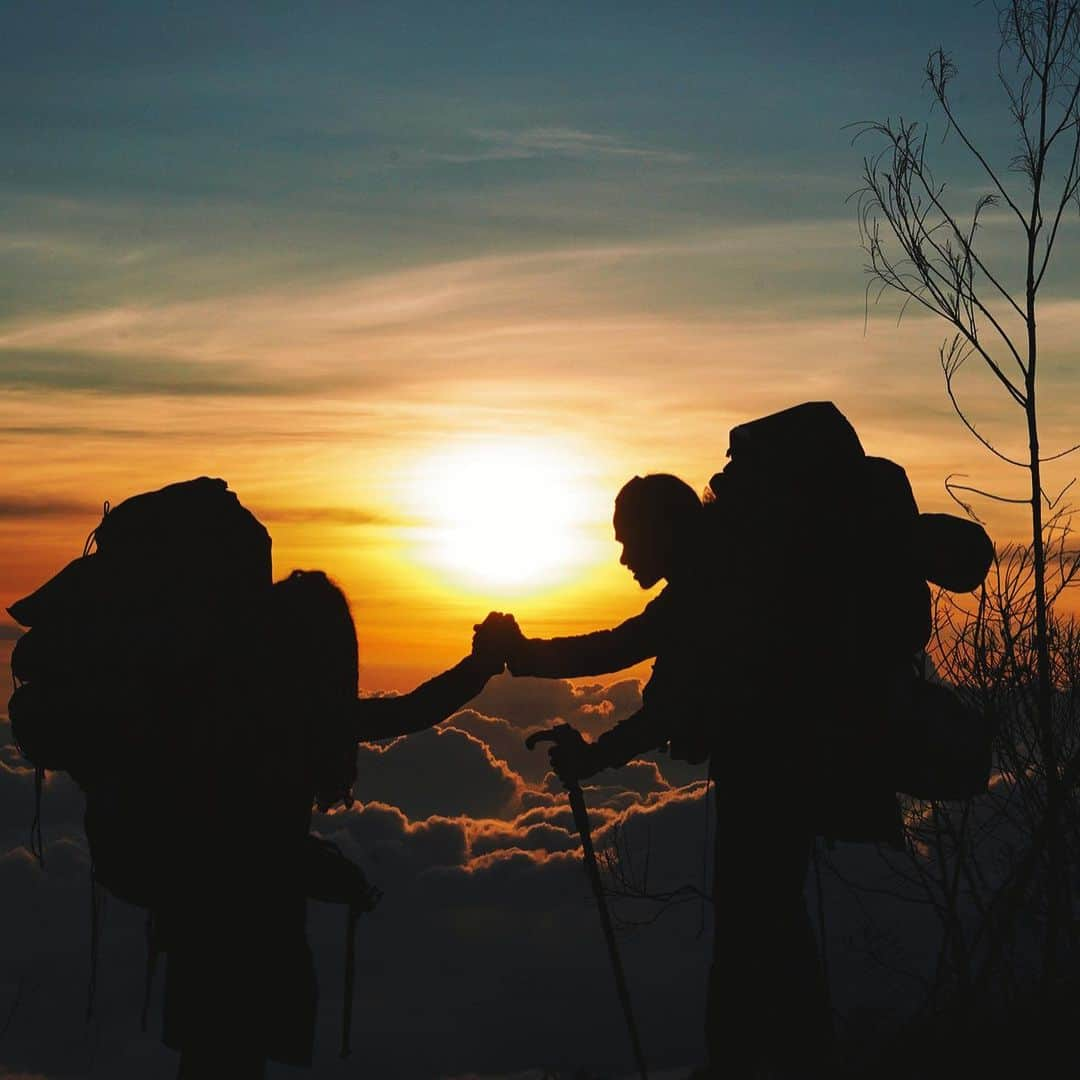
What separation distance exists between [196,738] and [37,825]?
3.52 feet

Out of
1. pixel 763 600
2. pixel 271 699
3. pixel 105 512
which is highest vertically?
pixel 105 512

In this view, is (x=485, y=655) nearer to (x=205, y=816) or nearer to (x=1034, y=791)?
(x=205, y=816)

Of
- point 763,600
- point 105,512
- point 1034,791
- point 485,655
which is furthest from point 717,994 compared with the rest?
point 1034,791

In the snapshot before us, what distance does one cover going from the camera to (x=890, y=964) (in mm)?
17172

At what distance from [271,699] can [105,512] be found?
1.16 metres

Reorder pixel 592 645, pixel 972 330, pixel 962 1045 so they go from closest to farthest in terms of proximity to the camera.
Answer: pixel 962 1045 < pixel 592 645 < pixel 972 330

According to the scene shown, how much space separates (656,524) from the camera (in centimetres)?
690

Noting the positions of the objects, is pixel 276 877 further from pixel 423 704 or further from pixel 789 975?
pixel 789 975

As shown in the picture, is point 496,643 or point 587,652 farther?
point 496,643

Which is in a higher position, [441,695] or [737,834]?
[441,695]

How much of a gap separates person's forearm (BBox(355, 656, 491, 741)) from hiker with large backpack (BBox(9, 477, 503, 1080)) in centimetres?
71

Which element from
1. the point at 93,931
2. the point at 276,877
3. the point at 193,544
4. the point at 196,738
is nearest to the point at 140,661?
the point at 196,738

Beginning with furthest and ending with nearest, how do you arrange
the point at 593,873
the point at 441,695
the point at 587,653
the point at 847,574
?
the point at 587,653 < the point at 441,695 < the point at 593,873 < the point at 847,574

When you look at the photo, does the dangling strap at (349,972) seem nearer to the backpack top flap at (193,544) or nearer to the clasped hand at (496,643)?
the backpack top flap at (193,544)
